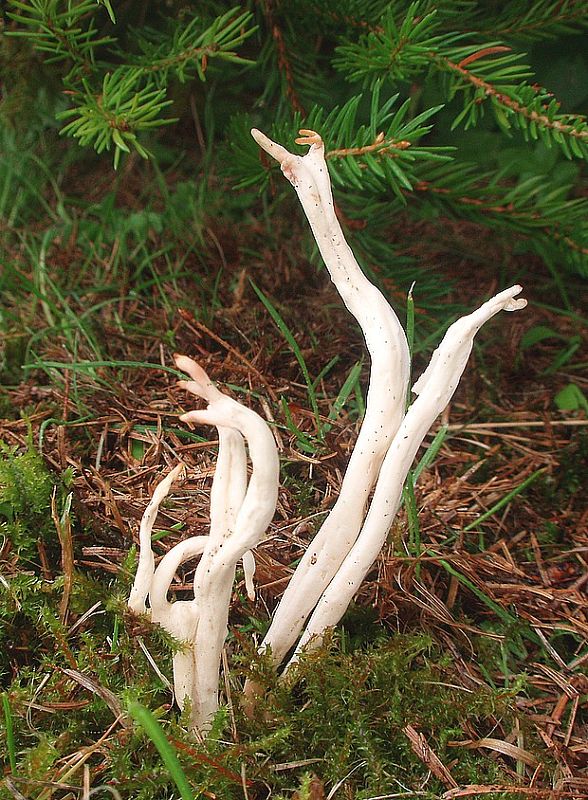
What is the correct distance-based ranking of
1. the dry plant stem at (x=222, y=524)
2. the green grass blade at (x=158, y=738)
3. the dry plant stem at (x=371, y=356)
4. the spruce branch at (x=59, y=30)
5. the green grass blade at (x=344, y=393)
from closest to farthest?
1. the green grass blade at (x=158, y=738)
2. the dry plant stem at (x=222, y=524)
3. the dry plant stem at (x=371, y=356)
4. the spruce branch at (x=59, y=30)
5. the green grass blade at (x=344, y=393)

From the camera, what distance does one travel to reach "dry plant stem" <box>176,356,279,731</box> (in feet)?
3.45

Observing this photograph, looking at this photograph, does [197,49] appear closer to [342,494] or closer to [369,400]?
[369,400]

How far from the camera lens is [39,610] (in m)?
1.38

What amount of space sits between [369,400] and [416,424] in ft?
0.35

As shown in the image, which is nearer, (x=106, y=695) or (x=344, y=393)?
(x=106, y=695)

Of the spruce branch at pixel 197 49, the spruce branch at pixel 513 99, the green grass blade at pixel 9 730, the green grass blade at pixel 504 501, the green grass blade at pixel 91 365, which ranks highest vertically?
the spruce branch at pixel 197 49

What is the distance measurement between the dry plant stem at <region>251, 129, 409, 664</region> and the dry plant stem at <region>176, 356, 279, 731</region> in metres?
0.12

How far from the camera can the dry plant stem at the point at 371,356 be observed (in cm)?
117

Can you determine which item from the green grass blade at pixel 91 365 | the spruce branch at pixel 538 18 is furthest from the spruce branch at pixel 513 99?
the green grass blade at pixel 91 365

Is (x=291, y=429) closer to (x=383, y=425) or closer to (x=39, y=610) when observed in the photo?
(x=383, y=425)

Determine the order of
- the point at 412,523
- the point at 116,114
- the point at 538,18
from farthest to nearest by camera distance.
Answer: the point at 538,18, the point at 412,523, the point at 116,114

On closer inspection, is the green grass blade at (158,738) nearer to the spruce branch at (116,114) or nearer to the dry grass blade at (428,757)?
the dry grass blade at (428,757)

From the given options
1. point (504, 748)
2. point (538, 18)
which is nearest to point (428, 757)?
point (504, 748)

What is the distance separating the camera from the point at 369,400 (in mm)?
1213
